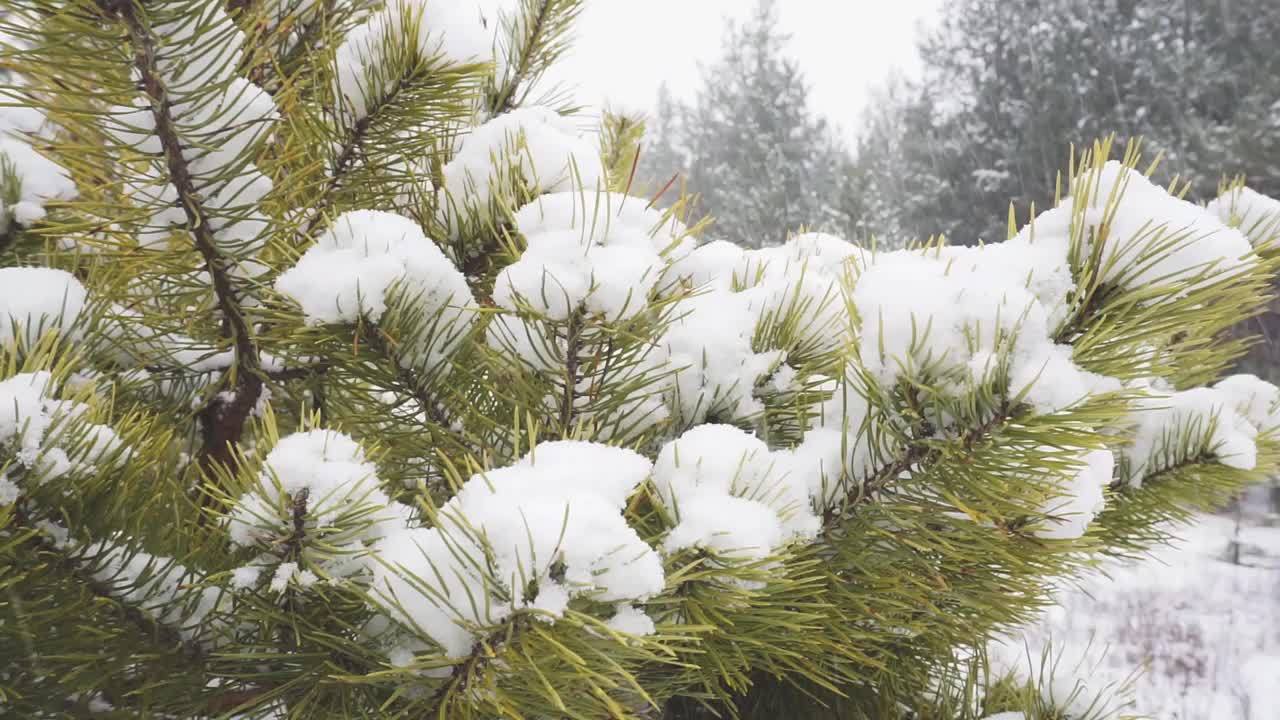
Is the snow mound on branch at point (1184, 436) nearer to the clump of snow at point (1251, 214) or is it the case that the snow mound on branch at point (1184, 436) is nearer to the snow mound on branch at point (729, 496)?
the clump of snow at point (1251, 214)

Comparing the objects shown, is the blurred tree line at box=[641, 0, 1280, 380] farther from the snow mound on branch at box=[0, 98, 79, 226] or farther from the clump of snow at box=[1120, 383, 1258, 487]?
the snow mound on branch at box=[0, 98, 79, 226]

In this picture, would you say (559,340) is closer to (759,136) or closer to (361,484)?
(361,484)

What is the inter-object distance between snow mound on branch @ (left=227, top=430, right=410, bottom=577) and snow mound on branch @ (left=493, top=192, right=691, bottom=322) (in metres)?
0.21

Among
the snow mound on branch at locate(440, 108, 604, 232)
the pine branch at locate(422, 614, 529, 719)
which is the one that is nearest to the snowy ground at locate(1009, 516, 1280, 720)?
the snow mound on branch at locate(440, 108, 604, 232)

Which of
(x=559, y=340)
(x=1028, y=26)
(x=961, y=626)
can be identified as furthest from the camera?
(x=1028, y=26)

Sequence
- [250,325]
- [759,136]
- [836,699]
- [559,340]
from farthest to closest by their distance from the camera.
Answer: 1. [759,136]
2. [836,699]
3. [250,325]
4. [559,340]

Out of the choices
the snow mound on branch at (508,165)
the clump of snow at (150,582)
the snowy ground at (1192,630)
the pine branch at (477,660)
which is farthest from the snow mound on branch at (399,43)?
the snowy ground at (1192,630)

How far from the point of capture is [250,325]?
0.90 m

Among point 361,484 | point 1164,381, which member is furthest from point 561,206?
point 1164,381

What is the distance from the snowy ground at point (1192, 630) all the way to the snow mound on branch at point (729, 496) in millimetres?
4213

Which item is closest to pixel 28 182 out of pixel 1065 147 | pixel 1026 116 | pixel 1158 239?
pixel 1158 239

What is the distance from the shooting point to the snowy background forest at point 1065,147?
6.04 meters

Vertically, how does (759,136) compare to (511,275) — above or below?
above

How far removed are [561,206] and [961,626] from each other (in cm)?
84
